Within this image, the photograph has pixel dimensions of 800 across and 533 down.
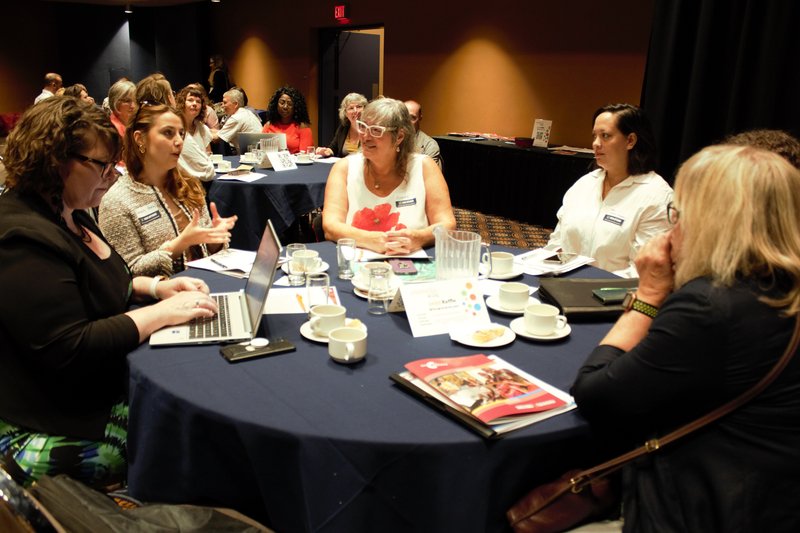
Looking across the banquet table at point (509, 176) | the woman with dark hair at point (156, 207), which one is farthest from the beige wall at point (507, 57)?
the woman with dark hair at point (156, 207)

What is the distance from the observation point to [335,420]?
128 centimetres

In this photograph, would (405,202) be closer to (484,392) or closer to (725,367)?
(484,392)

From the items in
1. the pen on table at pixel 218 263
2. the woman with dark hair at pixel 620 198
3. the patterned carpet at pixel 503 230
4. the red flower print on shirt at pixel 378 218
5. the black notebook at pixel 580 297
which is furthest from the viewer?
the patterned carpet at pixel 503 230

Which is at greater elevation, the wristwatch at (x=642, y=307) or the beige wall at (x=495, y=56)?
the beige wall at (x=495, y=56)

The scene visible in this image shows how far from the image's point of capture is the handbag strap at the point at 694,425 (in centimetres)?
114

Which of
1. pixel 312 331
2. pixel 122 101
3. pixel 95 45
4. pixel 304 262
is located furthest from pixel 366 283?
pixel 95 45

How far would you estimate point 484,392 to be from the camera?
4.49ft

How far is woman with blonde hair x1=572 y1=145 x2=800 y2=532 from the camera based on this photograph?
3.76ft

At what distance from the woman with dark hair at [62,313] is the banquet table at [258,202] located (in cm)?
283

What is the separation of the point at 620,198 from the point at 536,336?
1.49m

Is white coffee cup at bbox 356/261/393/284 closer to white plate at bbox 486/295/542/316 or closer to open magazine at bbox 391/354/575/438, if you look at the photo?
white plate at bbox 486/295/542/316

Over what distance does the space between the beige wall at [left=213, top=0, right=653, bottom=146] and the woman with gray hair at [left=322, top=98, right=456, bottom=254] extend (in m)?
4.65

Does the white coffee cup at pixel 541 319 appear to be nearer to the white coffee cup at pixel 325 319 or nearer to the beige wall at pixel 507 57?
the white coffee cup at pixel 325 319

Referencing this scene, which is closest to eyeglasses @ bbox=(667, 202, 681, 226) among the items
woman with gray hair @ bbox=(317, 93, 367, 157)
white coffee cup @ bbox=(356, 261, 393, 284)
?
white coffee cup @ bbox=(356, 261, 393, 284)
